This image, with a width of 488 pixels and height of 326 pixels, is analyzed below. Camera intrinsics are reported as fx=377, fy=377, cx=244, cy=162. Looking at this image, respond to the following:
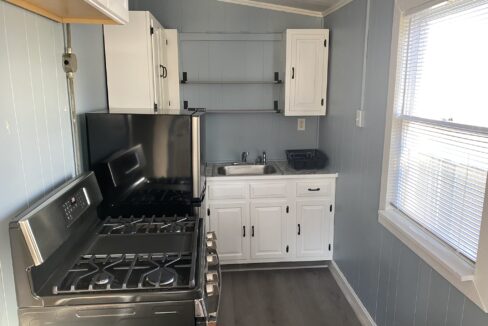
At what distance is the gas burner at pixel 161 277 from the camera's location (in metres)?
1.22

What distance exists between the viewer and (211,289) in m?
1.38

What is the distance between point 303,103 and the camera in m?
3.27

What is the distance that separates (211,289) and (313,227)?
199 centimetres

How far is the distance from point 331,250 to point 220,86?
5.84ft

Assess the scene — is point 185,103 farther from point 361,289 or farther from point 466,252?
point 466,252

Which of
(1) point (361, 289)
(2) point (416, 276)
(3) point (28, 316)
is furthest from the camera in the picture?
(1) point (361, 289)

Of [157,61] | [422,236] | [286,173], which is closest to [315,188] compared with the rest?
[286,173]

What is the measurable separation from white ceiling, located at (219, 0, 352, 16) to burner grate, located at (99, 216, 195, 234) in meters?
2.18

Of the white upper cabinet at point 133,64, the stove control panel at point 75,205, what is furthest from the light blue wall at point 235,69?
the stove control panel at point 75,205

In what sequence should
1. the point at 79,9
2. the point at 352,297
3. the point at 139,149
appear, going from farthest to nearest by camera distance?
the point at 352,297, the point at 139,149, the point at 79,9

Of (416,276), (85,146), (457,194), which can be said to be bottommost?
(416,276)

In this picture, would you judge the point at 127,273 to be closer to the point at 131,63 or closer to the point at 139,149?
the point at 139,149

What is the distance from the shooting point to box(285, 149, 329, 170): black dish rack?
327 centimetres

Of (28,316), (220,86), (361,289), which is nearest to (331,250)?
(361,289)
